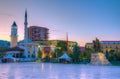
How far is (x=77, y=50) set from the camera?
118 meters

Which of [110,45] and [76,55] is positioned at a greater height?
[110,45]

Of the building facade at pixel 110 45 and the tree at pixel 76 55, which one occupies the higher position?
the building facade at pixel 110 45

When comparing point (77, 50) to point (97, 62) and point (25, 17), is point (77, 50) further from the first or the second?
point (25, 17)

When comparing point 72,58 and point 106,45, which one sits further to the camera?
point 106,45

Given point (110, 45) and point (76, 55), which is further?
point (110, 45)

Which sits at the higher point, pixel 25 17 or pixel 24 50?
pixel 25 17

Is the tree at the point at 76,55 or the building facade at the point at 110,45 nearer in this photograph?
the tree at the point at 76,55

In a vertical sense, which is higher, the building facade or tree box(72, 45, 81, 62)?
the building facade

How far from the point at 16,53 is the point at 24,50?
616 centimetres

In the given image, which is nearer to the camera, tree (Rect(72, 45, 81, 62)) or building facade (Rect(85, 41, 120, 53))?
tree (Rect(72, 45, 81, 62))

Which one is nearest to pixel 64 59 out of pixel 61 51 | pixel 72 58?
pixel 72 58

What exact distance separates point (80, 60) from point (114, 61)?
17.1 meters

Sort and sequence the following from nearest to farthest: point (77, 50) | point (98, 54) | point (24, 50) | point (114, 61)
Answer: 1. point (98, 54)
2. point (114, 61)
3. point (77, 50)
4. point (24, 50)

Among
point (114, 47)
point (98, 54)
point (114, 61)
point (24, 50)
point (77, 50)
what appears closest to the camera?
point (98, 54)
